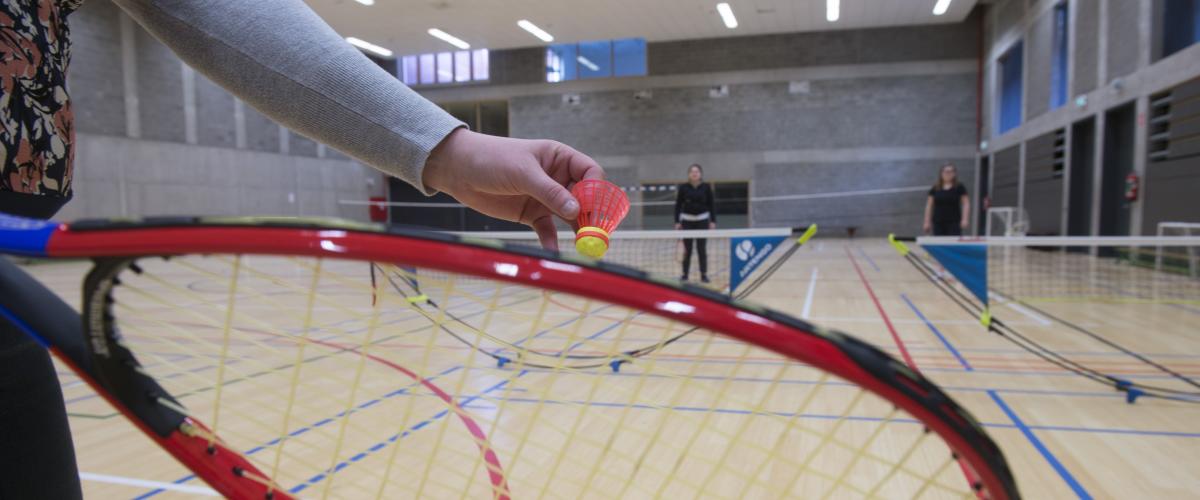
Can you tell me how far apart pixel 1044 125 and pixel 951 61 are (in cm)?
501

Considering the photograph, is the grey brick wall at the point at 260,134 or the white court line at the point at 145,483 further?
the grey brick wall at the point at 260,134

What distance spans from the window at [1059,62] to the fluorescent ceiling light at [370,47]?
16.2 m

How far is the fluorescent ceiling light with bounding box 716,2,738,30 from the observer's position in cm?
1582

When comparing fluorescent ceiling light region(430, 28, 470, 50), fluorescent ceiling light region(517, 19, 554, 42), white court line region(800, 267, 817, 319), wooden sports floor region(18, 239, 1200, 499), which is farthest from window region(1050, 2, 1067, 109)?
fluorescent ceiling light region(430, 28, 470, 50)

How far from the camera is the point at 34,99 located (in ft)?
2.68

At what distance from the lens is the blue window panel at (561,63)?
67.5 feet

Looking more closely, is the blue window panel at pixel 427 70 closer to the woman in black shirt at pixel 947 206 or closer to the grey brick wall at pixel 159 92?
the grey brick wall at pixel 159 92

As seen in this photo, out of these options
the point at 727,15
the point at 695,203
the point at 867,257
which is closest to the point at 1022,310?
the point at 695,203

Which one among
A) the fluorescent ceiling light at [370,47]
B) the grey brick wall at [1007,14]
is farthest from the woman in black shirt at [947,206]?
the fluorescent ceiling light at [370,47]

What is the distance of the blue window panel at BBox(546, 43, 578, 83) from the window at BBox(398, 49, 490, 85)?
2.21 meters

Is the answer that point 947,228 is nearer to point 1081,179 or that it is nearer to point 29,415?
point 1081,179

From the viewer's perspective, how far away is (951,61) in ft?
59.8

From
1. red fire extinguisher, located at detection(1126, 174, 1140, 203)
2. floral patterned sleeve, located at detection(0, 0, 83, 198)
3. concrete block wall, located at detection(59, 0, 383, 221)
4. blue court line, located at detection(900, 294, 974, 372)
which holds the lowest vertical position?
blue court line, located at detection(900, 294, 974, 372)

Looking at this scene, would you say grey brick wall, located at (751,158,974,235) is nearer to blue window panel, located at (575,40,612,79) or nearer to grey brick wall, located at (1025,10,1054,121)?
grey brick wall, located at (1025,10,1054,121)
